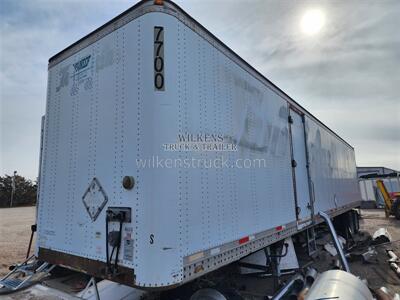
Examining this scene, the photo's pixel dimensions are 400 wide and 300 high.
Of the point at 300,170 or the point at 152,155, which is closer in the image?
the point at 152,155

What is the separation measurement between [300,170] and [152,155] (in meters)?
4.28

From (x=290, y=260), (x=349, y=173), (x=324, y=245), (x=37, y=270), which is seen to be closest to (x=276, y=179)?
(x=290, y=260)

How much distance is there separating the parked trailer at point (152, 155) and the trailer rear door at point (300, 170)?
144cm

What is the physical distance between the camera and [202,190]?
9.50 feet

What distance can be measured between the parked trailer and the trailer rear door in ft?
4.74

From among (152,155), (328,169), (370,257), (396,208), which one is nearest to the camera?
(152,155)

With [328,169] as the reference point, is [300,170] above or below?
below

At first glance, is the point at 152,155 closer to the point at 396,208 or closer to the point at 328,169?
the point at 328,169

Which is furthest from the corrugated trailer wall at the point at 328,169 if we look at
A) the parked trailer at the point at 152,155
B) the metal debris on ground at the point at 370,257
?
the parked trailer at the point at 152,155

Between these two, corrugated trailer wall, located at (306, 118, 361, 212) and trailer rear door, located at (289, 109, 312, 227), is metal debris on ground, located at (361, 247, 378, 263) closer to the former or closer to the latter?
corrugated trailer wall, located at (306, 118, 361, 212)

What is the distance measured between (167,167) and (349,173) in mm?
11636

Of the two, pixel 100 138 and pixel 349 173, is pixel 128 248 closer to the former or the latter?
pixel 100 138

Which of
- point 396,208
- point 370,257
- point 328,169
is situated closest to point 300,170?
point 328,169

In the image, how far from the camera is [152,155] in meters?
2.53
